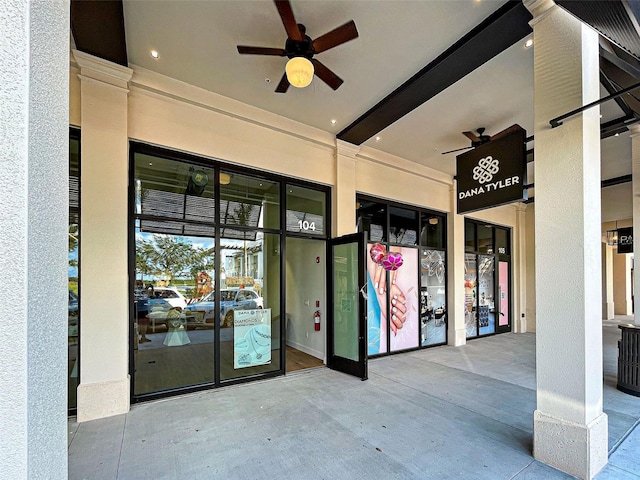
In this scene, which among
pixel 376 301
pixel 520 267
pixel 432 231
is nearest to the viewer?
pixel 376 301

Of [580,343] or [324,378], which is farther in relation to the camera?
[324,378]

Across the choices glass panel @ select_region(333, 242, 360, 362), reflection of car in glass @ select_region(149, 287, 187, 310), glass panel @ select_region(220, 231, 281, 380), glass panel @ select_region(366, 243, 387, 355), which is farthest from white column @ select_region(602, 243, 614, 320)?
reflection of car in glass @ select_region(149, 287, 187, 310)

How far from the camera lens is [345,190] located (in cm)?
596

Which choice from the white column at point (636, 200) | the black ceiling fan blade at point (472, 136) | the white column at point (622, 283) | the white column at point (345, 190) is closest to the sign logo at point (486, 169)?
the black ceiling fan blade at point (472, 136)

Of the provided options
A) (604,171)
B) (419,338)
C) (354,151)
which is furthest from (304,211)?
(604,171)

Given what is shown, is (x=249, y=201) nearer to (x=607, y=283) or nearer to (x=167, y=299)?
(x=167, y=299)

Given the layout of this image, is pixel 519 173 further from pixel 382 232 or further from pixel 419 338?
pixel 419 338

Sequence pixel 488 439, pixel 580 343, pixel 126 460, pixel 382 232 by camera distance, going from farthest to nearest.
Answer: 1. pixel 382 232
2. pixel 488 439
3. pixel 126 460
4. pixel 580 343

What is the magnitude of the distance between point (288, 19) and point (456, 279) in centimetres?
659

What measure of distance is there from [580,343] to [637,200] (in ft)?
13.2

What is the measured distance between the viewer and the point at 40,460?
82cm

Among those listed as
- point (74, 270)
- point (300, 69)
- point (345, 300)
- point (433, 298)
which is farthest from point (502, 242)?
point (74, 270)

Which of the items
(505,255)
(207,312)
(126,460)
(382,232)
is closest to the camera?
(126,460)

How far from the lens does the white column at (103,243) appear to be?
364 cm
